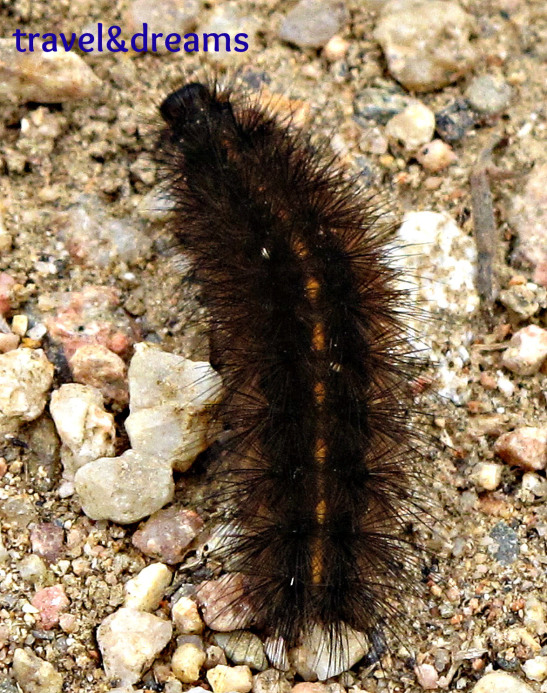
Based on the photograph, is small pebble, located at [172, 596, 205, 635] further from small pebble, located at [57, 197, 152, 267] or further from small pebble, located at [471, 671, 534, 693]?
small pebble, located at [57, 197, 152, 267]

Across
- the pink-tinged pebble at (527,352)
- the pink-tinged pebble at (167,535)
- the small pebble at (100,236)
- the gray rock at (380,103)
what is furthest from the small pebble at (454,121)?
the pink-tinged pebble at (167,535)

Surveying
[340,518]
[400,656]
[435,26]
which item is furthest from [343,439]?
[435,26]

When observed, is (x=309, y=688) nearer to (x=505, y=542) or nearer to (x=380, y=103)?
(x=505, y=542)

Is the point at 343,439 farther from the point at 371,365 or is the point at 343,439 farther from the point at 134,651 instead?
the point at 134,651

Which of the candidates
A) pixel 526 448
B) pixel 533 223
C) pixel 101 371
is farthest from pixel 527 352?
pixel 101 371

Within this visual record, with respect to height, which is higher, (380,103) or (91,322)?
(380,103)

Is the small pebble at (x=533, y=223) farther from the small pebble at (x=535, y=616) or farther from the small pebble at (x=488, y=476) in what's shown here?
the small pebble at (x=535, y=616)
